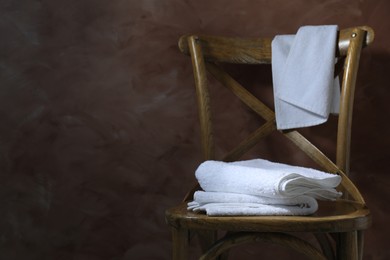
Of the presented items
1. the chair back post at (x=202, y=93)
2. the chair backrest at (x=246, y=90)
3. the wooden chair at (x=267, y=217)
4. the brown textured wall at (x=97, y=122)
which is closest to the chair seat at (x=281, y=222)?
the wooden chair at (x=267, y=217)

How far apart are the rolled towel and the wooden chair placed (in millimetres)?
51

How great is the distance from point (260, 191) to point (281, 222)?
93mm

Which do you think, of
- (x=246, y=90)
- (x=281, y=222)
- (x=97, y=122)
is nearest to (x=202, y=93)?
(x=246, y=90)

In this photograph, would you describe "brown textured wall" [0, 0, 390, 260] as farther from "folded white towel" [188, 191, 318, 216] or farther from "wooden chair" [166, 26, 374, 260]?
"folded white towel" [188, 191, 318, 216]

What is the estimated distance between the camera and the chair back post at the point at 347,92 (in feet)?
4.73

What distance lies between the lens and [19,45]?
1.77m

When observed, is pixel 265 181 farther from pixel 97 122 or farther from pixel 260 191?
pixel 97 122

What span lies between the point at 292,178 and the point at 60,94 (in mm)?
827

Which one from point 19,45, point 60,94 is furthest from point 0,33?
point 60,94

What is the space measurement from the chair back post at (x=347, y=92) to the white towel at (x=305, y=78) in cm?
3

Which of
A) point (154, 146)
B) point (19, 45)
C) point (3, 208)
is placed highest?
point (19, 45)

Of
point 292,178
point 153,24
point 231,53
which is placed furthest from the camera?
point 153,24

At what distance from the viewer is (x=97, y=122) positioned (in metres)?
1.75

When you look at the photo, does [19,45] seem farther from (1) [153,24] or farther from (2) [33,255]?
(2) [33,255]
